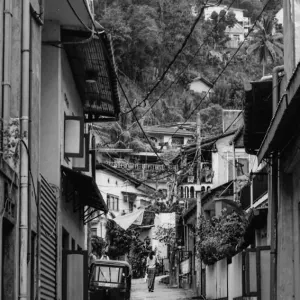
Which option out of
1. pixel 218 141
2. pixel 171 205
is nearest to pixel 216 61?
pixel 171 205

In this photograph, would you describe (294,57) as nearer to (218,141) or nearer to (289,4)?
(289,4)

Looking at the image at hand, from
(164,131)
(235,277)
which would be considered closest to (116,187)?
(164,131)

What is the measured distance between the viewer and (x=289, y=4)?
56.1ft

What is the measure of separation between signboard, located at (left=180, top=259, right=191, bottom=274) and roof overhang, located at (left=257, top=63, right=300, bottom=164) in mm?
33294

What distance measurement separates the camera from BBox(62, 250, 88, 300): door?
69.7 ft

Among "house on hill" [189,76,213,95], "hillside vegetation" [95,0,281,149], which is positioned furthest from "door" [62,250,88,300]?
"house on hill" [189,76,213,95]

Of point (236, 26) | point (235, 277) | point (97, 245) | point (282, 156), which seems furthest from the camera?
point (236, 26)

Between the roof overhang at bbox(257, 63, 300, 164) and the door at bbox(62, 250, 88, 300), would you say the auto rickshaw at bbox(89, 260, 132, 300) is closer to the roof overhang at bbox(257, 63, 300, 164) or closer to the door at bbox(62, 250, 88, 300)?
the door at bbox(62, 250, 88, 300)

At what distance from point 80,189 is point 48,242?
214 inches

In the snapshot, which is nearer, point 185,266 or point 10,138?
point 10,138

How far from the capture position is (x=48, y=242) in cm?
1884

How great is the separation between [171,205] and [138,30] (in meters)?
62.9

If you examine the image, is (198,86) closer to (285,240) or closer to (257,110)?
(257,110)

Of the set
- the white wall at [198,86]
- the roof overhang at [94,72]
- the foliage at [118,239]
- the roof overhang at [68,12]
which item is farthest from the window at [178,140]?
the roof overhang at [68,12]
